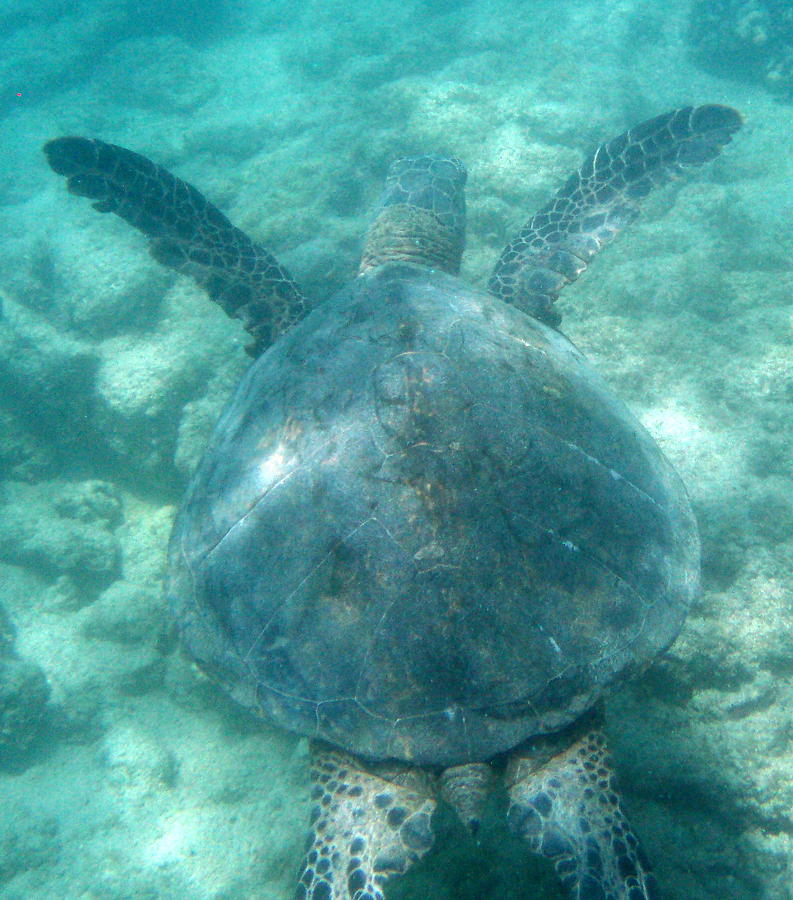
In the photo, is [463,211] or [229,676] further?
[463,211]

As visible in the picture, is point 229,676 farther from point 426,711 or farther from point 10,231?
point 10,231

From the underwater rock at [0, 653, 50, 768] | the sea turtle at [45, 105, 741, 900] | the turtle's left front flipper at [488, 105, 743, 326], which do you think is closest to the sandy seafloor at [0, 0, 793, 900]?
the underwater rock at [0, 653, 50, 768]

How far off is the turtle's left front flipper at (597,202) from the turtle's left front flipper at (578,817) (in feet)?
10.7

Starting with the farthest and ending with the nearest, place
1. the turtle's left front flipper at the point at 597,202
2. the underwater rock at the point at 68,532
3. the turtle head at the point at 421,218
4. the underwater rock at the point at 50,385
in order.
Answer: the underwater rock at the point at 50,385 → the underwater rock at the point at 68,532 → the turtle head at the point at 421,218 → the turtle's left front flipper at the point at 597,202

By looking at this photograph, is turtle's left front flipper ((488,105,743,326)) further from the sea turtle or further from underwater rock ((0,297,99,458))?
underwater rock ((0,297,99,458))

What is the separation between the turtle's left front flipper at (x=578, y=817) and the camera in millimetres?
1909

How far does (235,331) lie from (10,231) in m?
6.23

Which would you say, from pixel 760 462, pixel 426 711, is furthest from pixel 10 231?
pixel 760 462

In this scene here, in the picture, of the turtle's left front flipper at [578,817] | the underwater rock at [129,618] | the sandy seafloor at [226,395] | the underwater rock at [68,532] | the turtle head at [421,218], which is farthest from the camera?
the underwater rock at [68,532]

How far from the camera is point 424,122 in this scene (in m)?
7.92

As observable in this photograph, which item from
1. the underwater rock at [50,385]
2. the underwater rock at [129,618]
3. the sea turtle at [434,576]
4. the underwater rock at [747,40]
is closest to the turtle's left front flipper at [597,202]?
the sea turtle at [434,576]

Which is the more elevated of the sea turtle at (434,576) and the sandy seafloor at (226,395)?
the sea turtle at (434,576)

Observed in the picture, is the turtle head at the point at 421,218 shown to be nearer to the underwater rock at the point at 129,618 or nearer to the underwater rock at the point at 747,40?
the underwater rock at the point at 129,618

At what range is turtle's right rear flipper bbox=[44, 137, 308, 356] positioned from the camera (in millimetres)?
4305
